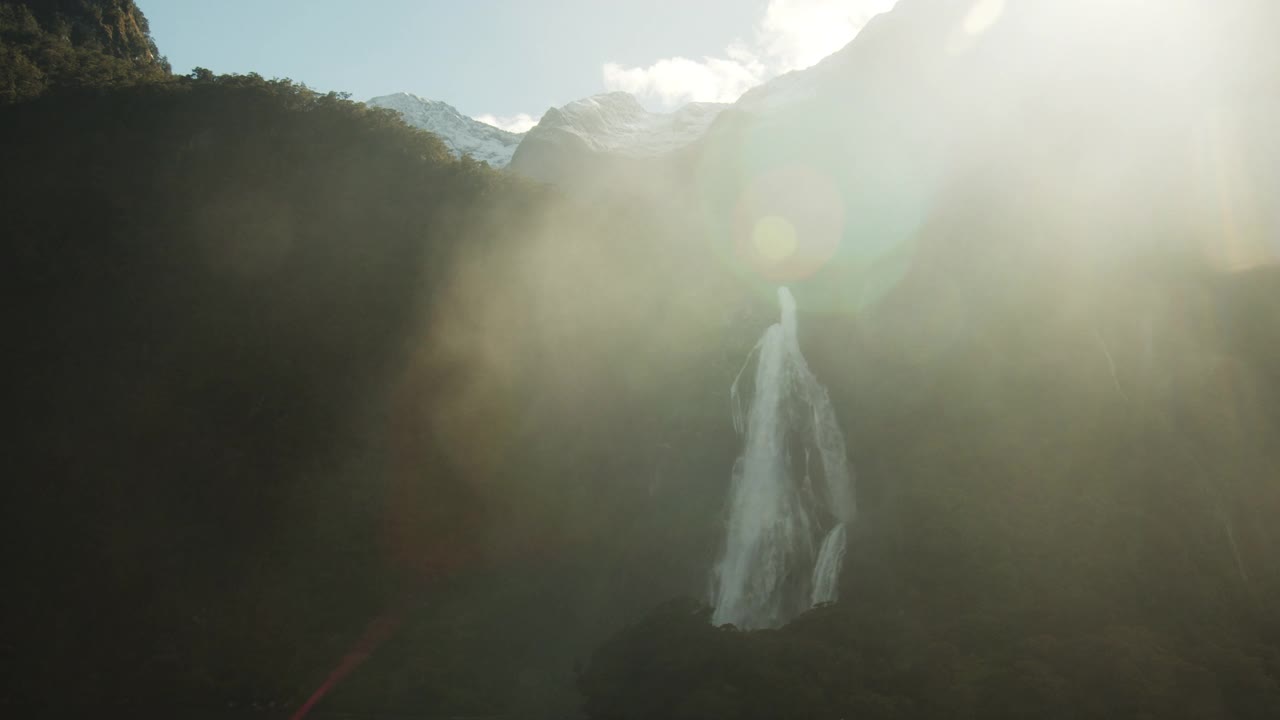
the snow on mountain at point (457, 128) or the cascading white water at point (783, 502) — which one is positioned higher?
the snow on mountain at point (457, 128)

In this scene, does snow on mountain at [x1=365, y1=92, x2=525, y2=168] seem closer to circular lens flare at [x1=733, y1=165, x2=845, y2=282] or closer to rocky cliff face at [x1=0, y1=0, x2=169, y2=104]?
circular lens flare at [x1=733, y1=165, x2=845, y2=282]

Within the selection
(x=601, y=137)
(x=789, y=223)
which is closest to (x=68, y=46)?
(x=789, y=223)

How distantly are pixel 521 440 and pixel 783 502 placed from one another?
12.1 m

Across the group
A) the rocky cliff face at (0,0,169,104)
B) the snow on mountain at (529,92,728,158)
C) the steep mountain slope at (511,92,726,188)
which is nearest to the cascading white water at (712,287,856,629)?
the rocky cliff face at (0,0,169,104)

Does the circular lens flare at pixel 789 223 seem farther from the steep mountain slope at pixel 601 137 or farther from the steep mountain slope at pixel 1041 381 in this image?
the steep mountain slope at pixel 601 137

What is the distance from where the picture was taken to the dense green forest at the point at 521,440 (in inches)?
894

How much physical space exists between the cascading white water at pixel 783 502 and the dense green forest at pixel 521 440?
1.09 m

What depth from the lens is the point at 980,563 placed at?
25219 millimetres

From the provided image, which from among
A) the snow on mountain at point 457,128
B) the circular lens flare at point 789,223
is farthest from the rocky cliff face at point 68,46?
the snow on mountain at point 457,128

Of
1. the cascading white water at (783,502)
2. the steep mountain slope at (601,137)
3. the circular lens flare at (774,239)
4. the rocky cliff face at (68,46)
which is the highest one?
the steep mountain slope at (601,137)

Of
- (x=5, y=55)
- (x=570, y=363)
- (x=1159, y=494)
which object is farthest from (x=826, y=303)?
(x=5, y=55)

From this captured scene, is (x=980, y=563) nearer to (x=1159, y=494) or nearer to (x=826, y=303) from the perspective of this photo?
(x=1159, y=494)

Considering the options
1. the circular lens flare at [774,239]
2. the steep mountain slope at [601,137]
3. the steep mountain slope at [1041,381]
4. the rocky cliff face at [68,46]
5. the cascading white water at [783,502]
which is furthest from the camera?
the steep mountain slope at [601,137]

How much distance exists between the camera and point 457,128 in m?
114
